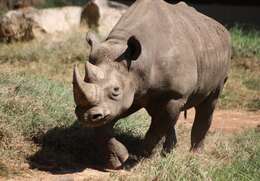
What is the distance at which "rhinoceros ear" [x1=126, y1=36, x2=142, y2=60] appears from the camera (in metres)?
5.58

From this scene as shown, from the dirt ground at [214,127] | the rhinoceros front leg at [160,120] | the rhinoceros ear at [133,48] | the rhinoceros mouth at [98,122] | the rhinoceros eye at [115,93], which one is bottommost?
the dirt ground at [214,127]

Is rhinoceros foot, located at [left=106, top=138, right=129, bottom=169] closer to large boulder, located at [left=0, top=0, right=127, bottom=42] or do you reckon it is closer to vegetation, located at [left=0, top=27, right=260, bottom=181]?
Answer: vegetation, located at [left=0, top=27, right=260, bottom=181]

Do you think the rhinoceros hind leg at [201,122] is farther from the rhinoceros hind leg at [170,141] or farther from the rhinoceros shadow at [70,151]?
the rhinoceros shadow at [70,151]

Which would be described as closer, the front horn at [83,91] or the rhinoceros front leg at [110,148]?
the front horn at [83,91]

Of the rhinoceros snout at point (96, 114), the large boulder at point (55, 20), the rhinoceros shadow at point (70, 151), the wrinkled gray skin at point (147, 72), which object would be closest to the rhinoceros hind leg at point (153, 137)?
the wrinkled gray skin at point (147, 72)

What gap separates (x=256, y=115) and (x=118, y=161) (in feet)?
14.4

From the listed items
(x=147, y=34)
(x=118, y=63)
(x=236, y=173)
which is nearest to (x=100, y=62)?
(x=118, y=63)

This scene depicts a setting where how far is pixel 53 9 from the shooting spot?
13.4 meters

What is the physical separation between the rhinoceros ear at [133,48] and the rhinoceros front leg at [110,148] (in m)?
0.68

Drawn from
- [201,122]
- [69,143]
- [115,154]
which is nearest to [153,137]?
[115,154]

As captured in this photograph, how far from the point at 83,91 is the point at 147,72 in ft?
2.05

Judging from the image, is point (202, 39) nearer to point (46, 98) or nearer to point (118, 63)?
point (118, 63)

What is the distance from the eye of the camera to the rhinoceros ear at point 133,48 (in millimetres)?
5578

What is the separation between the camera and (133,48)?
18.4 ft
